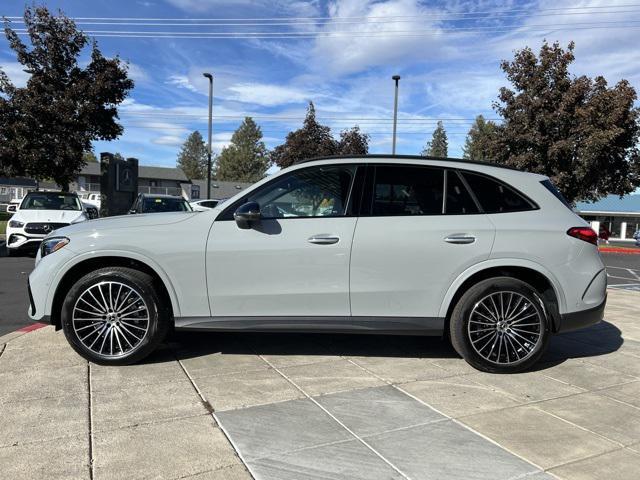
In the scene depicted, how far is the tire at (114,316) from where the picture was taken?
429 cm

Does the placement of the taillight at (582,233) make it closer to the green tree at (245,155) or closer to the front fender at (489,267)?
the front fender at (489,267)

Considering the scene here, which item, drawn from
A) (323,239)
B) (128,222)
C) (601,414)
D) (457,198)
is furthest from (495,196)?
(128,222)

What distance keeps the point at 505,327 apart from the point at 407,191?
1.41m

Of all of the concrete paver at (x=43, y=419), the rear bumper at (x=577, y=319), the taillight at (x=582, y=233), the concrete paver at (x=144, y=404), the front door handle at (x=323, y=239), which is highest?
the taillight at (x=582, y=233)

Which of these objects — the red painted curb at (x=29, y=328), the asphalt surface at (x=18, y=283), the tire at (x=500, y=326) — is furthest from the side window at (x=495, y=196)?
the asphalt surface at (x=18, y=283)

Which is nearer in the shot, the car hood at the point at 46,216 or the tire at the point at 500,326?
the tire at the point at 500,326

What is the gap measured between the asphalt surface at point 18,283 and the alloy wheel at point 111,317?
2.00m

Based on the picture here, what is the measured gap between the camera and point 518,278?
457 cm

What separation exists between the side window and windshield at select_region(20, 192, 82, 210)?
12.3 meters

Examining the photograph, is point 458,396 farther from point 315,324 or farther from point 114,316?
point 114,316

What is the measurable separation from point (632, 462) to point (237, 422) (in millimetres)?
2355

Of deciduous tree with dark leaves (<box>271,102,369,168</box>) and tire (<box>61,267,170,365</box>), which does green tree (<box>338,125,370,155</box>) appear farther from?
tire (<box>61,267,170,365</box>)

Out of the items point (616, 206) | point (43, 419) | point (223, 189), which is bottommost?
point (43, 419)

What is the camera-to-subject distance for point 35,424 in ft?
10.9
